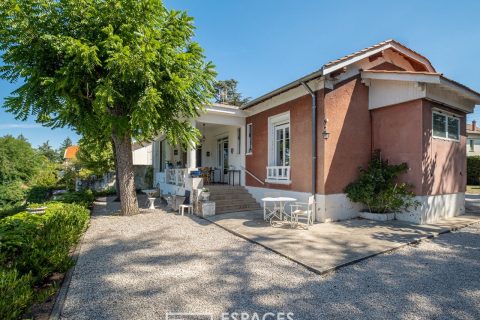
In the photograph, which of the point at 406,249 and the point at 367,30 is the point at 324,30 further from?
the point at 406,249

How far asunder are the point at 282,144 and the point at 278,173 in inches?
49.1

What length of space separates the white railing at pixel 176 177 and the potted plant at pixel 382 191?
728cm

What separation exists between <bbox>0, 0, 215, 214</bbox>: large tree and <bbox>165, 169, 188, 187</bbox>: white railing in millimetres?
3340

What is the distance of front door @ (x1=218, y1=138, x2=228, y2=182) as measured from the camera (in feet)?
47.3

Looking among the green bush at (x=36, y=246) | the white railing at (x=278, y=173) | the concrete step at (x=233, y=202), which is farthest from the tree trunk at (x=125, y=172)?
the white railing at (x=278, y=173)

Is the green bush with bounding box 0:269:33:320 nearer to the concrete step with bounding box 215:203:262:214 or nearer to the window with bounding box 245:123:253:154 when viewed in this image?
the concrete step with bounding box 215:203:262:214

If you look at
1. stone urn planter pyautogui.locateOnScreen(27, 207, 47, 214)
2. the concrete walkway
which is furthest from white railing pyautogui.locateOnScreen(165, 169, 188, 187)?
stone urn planter pyautogui.locateOnScreen(27, 207, 47, 214)

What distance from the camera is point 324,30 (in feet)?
30.6

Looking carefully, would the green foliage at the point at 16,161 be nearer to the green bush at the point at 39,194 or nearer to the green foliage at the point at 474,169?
the green bush at the point at 39,194

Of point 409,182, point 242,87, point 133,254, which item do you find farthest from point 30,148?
point 409,182

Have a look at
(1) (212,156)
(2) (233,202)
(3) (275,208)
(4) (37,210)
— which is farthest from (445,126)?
(4) (37,210)

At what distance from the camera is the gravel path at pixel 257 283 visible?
3.28m

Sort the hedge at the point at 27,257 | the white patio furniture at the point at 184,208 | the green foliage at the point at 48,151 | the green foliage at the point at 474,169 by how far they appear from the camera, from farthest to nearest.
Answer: the green foliage at the point at 48,151
the green foliage at the point at 474,169
the white patio furniture at the point at 184,208
the hedge at the point at 27,257

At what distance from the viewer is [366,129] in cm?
927
